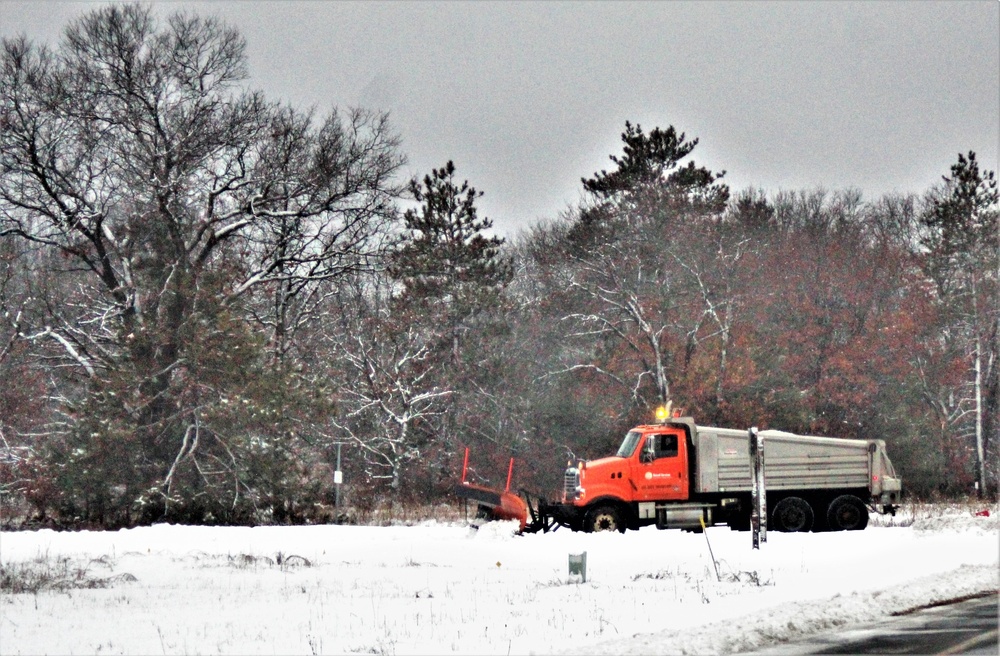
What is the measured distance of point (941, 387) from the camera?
51.0 meters

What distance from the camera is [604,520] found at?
2922cm

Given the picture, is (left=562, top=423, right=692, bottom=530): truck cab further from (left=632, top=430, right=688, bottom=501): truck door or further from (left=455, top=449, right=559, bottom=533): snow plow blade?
(left=455, top=449, right=559, bottom=533): snow plow blade

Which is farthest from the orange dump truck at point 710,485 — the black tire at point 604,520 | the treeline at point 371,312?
the treeline at point 371,312

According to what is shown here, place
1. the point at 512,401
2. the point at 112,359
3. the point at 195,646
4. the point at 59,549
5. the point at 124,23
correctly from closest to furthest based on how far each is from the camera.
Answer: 1. the point at 195,646
2. the point at 59,549
3. the point at 112,359
4. the point at 124,23
5. the point at 512,401

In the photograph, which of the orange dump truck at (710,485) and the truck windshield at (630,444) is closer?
the orange dump truck at (710,485)

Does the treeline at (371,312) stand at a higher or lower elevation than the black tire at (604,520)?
higher

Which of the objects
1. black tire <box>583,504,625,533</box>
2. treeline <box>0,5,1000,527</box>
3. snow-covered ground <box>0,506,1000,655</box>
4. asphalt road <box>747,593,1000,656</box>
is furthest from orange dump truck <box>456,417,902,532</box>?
asphalt road <box>747,593,1000,656</box>

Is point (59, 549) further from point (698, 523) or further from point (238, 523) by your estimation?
point (698, 523)

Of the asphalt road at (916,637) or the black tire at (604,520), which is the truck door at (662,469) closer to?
the black tire at (604,520)

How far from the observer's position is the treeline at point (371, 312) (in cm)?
3197

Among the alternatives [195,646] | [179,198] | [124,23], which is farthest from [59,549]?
[124,23]

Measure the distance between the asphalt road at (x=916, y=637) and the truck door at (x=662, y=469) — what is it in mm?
13964

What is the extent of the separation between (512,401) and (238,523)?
1984 cm

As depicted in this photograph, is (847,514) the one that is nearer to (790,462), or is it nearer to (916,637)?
(790,462)
